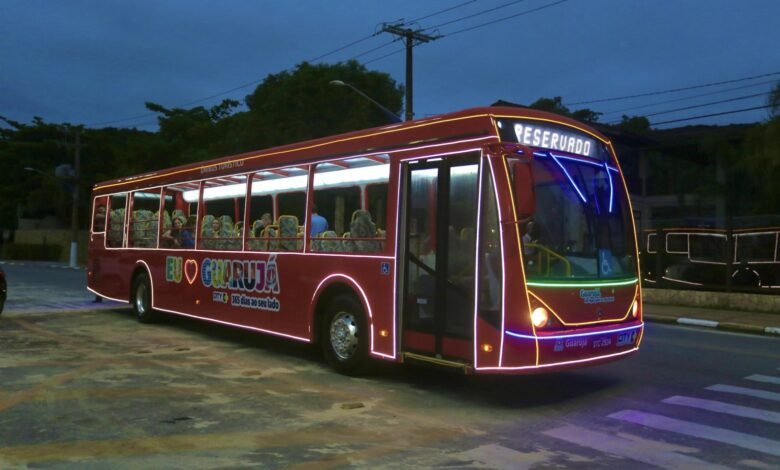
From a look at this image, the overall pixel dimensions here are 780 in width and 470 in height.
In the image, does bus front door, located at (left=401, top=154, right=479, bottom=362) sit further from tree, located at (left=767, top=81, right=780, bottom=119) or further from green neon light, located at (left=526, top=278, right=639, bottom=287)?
tree, located at (left=767, top=81, right=780, bottom=119)

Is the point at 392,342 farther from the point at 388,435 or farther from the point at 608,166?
the point at 608,166

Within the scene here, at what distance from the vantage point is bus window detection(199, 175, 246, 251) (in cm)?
1019

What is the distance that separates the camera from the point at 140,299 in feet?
43.3

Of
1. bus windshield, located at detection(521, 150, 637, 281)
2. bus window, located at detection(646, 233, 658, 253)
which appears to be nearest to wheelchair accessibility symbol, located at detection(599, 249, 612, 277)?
bus windshield, located at detection(521, 150, 637, 281)

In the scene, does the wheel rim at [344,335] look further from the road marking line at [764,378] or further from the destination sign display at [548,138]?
the road marking line at [764,378]

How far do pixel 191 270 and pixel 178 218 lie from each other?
3.54ft

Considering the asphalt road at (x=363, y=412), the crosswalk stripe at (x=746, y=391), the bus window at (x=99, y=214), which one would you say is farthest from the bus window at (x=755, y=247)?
the bus window at (x=99, y=214)

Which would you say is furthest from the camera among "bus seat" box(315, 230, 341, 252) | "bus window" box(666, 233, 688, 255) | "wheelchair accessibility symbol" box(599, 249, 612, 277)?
"bus window" box(666, 233, 688, 255)

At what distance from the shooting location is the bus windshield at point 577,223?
639cm

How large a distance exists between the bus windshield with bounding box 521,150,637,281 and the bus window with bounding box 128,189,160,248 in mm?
8264

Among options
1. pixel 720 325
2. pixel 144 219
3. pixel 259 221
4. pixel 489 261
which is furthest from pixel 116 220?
pixel 720 325

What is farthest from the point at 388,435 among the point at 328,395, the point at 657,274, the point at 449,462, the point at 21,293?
the point at 21,293

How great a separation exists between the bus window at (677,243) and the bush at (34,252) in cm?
4900

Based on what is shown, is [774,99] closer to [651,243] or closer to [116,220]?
[651,243]
